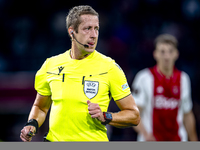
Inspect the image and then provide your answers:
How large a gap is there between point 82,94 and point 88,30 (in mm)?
632

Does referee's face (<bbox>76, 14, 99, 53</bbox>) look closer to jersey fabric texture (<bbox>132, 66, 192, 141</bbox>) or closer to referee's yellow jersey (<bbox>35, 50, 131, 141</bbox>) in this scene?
referee's yellow jersey (<bbox>35, 50, 131, 141</bbox>)

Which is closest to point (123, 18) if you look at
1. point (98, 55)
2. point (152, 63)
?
point (152, 63)

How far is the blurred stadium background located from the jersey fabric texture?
2.69 metres

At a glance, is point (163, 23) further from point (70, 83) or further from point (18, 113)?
point (70, 83)

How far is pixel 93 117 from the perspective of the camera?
2.87 m

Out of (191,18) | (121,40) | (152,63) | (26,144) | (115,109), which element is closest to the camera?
(26,144)

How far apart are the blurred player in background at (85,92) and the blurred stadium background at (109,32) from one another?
5.04m

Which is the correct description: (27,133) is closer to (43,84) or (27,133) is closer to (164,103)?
(43,84)

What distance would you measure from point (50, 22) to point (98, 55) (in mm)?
7405

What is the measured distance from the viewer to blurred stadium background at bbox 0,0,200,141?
352 inches

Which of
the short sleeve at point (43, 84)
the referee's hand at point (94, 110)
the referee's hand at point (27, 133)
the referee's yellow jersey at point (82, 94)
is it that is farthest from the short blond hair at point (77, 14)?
the referee's hand at point (27, 133)

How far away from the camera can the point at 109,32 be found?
9.95m

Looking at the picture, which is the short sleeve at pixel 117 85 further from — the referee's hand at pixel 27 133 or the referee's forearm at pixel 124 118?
the referee's hand at pixel 27 133

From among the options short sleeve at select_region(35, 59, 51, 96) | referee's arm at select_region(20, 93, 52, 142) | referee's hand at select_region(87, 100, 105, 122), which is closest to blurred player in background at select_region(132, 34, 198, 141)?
referee's arm at select_region(20, 93, 52, 142)
